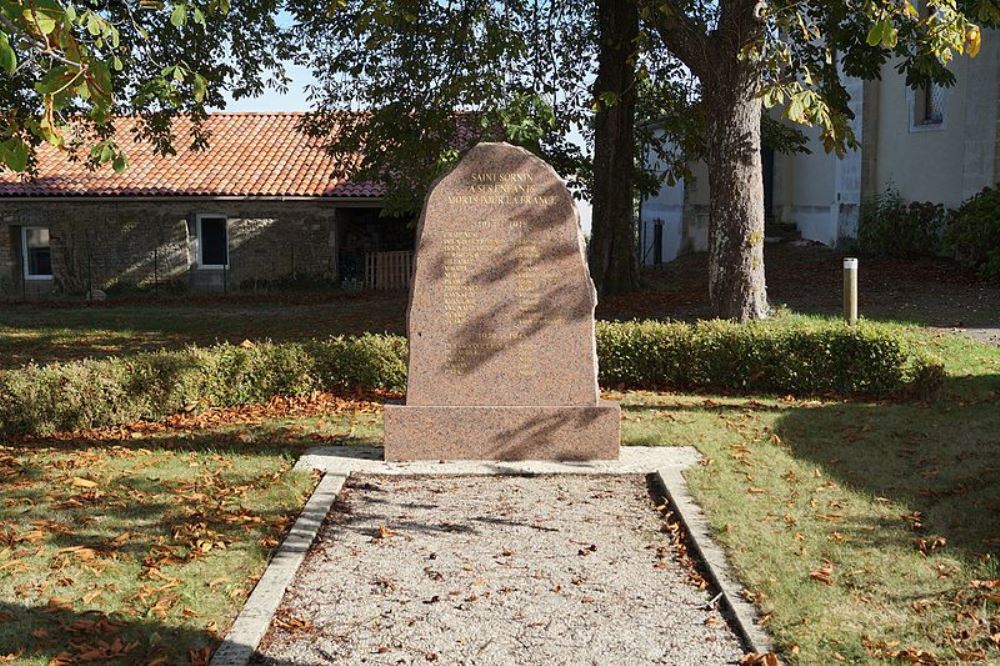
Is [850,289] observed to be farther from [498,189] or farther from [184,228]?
[184,228]

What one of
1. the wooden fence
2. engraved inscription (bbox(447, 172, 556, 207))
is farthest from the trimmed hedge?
the wooden fence

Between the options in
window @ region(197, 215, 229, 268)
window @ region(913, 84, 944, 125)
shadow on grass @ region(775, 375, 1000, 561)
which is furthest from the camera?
window @ region(197, 215, 229, 268)

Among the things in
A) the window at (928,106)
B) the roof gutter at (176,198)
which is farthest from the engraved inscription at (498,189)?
the roof gutter at (176,198)

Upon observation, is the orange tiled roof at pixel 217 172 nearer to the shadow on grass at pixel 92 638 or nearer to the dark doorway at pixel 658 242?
the dark doorway at pixel 658 242

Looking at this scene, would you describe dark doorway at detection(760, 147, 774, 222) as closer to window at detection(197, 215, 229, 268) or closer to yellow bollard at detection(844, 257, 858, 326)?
window at detection(197, 215, 229, 268)

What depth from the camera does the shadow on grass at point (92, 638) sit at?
4.86 metres

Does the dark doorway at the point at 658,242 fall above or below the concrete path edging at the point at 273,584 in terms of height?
above

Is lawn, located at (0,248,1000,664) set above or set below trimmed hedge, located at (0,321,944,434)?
below

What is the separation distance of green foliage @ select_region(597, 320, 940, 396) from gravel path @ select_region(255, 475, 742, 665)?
4.32 metres

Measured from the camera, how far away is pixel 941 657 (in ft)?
15.7

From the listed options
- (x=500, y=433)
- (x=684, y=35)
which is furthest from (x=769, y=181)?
(x=500, y=433)

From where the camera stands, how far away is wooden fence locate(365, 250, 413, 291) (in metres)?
29.7

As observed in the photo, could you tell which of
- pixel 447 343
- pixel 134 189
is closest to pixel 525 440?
pixel 447 343

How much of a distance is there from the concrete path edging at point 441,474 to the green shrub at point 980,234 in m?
12.9
